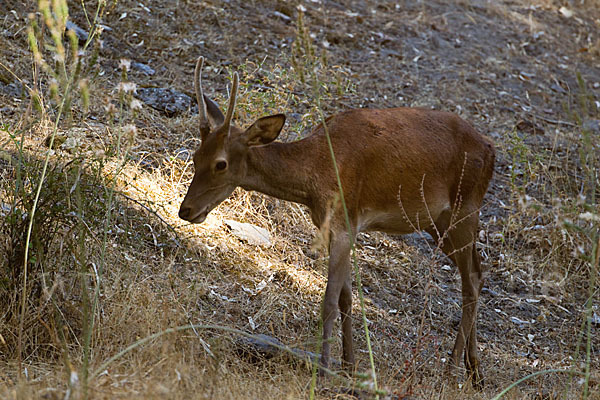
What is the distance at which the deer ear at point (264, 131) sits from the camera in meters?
5.19

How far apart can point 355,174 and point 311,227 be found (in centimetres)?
209

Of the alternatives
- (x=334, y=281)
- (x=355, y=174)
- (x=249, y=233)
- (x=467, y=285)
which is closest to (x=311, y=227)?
(x=249, y=233)

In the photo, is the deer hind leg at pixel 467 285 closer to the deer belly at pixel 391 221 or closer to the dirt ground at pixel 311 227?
the dirt ground at pixel 311 227

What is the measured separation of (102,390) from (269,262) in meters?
3.51

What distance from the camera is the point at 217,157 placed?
524cm

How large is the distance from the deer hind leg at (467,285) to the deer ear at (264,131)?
173 cm

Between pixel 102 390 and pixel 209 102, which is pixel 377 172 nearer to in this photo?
pixel 209 102

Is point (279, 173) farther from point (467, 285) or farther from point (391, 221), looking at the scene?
point (467, 285)

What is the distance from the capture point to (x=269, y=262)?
6902 mm

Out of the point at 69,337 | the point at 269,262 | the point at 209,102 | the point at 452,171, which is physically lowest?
the point at 269,262

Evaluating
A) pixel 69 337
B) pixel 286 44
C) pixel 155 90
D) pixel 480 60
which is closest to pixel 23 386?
pixel 69 337

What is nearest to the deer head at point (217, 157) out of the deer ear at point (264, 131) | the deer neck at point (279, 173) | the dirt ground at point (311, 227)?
the deer ear at point (264, 131)

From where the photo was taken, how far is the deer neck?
17.9ft

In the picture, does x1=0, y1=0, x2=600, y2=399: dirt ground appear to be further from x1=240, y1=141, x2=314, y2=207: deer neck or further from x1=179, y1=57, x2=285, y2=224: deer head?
x1=240, y1=141, x2=314, y2=207: deer neck
